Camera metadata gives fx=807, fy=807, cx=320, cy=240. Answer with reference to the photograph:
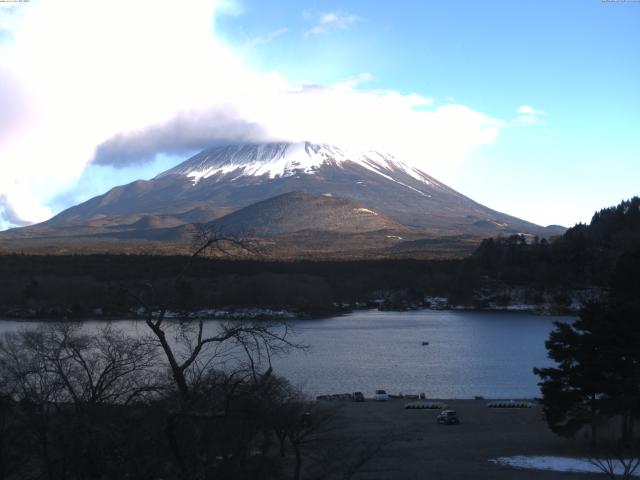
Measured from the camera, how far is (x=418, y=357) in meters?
31.3

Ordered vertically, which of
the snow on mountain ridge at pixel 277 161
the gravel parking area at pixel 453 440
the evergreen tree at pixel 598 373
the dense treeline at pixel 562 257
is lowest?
the gravel parking area at pixel 453 440

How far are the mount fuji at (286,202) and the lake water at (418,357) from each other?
167 feet

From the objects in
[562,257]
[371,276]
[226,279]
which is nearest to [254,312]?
[226,279]

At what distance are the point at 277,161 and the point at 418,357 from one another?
426ft

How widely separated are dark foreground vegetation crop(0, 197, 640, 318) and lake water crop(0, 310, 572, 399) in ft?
20.7

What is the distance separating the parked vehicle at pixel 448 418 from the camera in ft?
56.0

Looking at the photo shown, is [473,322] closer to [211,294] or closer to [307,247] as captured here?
[211,294]

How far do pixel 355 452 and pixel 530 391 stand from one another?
1192cm

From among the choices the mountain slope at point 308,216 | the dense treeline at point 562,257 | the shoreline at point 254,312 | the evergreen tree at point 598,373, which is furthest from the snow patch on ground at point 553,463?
the mountain slope at point 308,216

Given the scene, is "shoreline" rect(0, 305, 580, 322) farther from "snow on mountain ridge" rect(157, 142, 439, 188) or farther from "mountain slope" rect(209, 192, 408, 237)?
"snow on mountain ridge" rect(157, 142, 439, 188)

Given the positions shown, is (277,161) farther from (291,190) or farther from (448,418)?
(448,418)

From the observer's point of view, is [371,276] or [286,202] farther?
[286,202]

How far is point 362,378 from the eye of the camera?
25.7 m

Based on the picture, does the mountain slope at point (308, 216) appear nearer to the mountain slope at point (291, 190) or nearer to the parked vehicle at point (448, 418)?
the mountain slope at point (291, 190)
